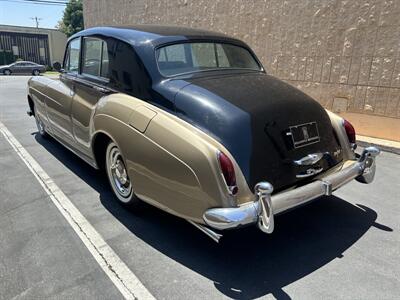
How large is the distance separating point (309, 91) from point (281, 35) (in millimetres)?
1487

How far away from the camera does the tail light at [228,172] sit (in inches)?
99.7

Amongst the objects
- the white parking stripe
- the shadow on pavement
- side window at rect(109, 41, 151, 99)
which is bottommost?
the white parking stripe

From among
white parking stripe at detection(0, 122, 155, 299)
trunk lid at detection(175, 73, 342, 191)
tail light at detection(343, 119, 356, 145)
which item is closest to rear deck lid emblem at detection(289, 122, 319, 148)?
trunk lid at detection(175, 73, 342, 191)

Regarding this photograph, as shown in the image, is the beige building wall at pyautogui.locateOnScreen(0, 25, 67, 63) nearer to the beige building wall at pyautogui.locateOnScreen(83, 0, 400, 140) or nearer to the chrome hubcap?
the beige building wall at pyautogui.locateOnScreen(83, 0, 400, 140)

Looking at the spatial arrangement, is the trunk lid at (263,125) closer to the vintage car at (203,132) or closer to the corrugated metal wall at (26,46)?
the vintage car at (203,132)

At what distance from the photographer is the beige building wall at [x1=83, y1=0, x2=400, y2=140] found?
6277mm

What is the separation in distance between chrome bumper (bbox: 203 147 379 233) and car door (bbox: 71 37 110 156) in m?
2.05

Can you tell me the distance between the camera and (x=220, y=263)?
279cm

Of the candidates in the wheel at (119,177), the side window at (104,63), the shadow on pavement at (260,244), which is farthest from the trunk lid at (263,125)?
the side window at (104,63)

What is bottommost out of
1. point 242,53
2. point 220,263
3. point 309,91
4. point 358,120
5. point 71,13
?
point 220,263

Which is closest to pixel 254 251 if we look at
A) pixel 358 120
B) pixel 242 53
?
pixel 242 53

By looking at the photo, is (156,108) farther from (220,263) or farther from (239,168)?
(220,263)

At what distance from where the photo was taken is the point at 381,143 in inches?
242

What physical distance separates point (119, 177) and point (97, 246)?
88cm
